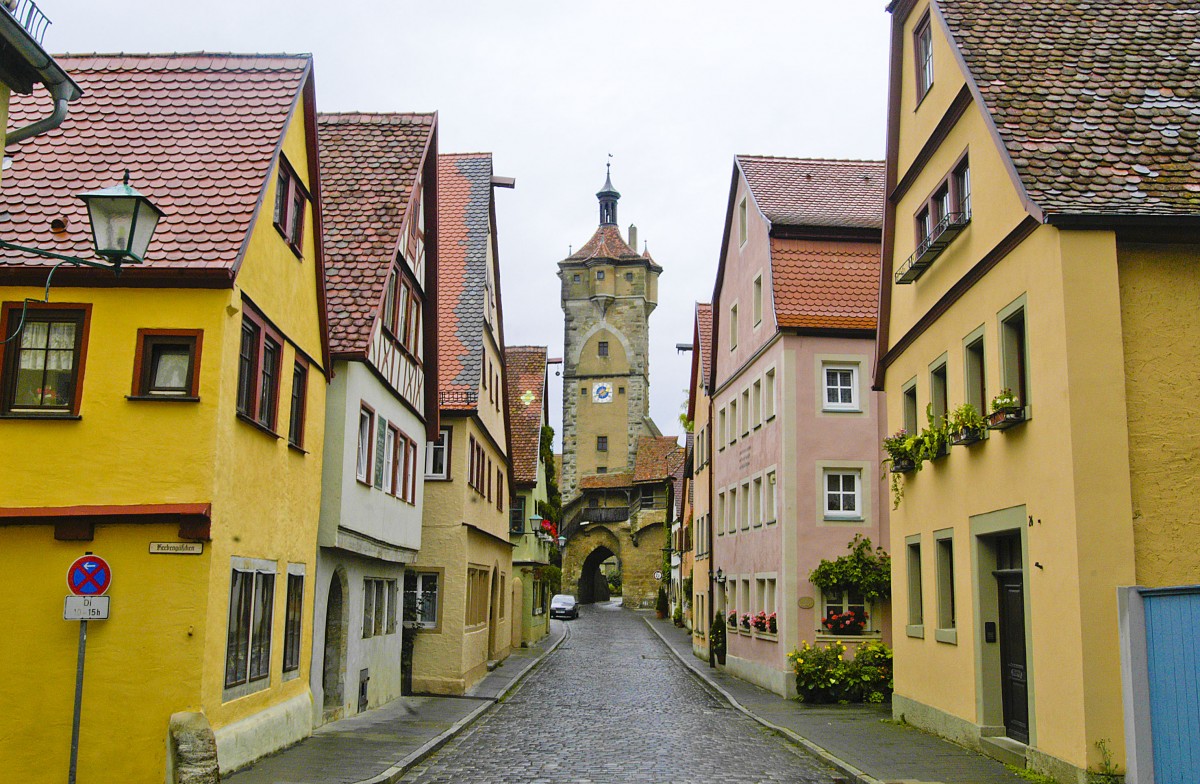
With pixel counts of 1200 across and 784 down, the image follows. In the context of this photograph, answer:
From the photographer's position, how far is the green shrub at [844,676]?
22031mm

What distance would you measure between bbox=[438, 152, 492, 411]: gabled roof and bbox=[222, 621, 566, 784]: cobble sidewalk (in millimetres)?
6497

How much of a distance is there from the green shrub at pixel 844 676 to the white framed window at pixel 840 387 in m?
5.07

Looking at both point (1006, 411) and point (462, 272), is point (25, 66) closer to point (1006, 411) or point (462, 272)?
point (1006, 411)

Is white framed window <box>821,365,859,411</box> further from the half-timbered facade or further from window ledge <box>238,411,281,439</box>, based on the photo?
window ledge <box>238,411,281,439</box>

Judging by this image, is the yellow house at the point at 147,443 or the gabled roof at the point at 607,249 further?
the gabled roof at the point at 607,249

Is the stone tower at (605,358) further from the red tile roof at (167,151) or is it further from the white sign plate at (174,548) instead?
the white sign plate at (174,548)

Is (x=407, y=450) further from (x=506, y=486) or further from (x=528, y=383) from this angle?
(x=528, y=383)

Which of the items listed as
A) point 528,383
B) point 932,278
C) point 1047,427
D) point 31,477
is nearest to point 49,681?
point 31,477

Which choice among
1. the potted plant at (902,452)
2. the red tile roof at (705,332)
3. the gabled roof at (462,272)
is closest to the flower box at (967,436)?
the potted plant at (902,452)

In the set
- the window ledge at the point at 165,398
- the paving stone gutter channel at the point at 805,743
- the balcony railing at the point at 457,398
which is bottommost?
the paving stone gutter channel at the point at 805,743

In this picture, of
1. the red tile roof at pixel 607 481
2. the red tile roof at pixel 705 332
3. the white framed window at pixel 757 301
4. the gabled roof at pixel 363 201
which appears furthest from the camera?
the red tile roof at pixel 607 481

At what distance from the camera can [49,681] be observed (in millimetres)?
11297

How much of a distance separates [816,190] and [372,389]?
44.8ft

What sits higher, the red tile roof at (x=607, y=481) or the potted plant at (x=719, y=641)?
the red tile roof at (x=607, y=481)
